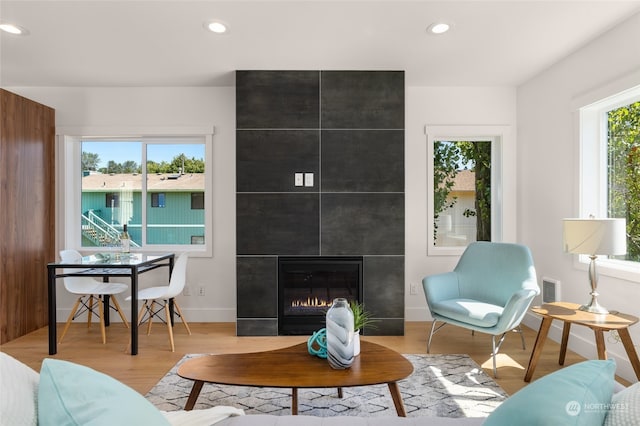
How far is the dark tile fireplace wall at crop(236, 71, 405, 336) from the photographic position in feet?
12.5

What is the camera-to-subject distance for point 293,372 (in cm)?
201

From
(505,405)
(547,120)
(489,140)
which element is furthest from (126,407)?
(489,140)

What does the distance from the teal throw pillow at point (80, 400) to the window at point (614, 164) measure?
3239 mm

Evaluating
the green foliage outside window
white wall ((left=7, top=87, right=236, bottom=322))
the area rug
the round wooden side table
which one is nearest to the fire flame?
white wall ((left=7, top=87, right=236, bottom=322))

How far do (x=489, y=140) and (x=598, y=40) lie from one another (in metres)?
1.51

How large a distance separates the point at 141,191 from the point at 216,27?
229 centimetres

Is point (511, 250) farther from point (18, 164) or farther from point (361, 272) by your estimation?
point (18, 164)

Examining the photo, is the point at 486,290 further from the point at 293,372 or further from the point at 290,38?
the point at 290,38

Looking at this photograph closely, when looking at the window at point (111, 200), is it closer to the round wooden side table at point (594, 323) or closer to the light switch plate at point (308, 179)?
the light switch plate at point (308, 179)

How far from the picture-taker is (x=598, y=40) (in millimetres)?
3053

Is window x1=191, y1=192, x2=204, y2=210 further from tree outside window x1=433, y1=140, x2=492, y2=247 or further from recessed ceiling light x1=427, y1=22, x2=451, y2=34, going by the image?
recessed ceiling light x1=427, y1=22, x2=451, y2=34

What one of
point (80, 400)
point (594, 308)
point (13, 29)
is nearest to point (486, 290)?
point (594, 308)

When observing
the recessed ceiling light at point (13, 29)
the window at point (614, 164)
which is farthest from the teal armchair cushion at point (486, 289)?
the recessed ceiling light at point (13, 29)

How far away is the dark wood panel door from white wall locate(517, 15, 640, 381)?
5051 mm
